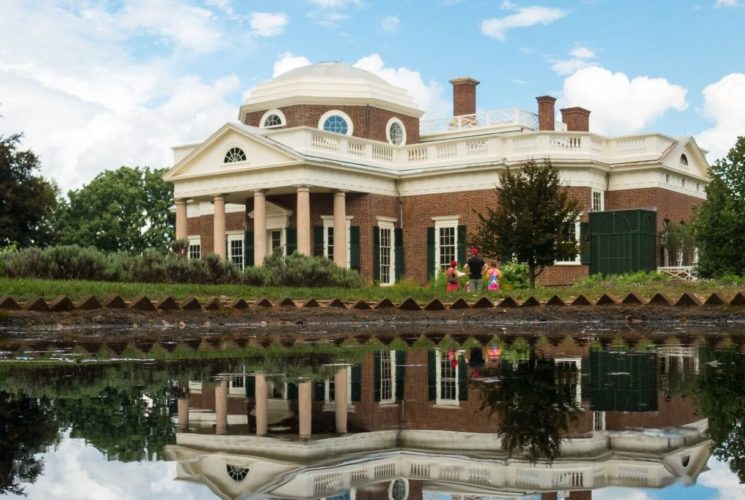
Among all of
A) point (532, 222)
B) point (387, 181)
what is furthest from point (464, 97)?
point (532, 222)

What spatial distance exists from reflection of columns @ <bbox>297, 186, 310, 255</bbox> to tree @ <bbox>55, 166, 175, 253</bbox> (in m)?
33.0

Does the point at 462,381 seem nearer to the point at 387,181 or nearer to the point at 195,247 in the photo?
the point at 387,181

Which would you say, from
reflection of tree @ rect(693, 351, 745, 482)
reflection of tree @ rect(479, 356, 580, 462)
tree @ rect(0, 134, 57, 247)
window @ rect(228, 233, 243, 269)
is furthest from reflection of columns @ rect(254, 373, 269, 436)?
tree @ rect(0, 134, 57, 247)

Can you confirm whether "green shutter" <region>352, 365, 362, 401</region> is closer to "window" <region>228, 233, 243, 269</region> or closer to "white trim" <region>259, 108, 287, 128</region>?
"window" <region>228, 233, 243, 269</region>

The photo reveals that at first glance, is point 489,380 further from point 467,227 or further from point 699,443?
point 467,227

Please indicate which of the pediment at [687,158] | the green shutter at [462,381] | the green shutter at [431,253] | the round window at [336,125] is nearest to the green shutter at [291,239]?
the green shutter at [431,253]

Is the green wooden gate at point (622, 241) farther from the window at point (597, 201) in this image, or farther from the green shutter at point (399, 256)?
the green shutter at point (399, 256)

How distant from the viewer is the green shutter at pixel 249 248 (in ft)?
139

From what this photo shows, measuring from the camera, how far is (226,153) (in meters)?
40.8

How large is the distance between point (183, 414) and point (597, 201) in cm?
3295

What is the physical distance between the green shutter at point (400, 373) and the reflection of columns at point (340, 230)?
2629cm

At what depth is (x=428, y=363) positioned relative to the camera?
34.7 feet

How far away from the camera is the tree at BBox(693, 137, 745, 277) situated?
28406 millimetres

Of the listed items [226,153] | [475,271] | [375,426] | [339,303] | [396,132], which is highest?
[396,132]
